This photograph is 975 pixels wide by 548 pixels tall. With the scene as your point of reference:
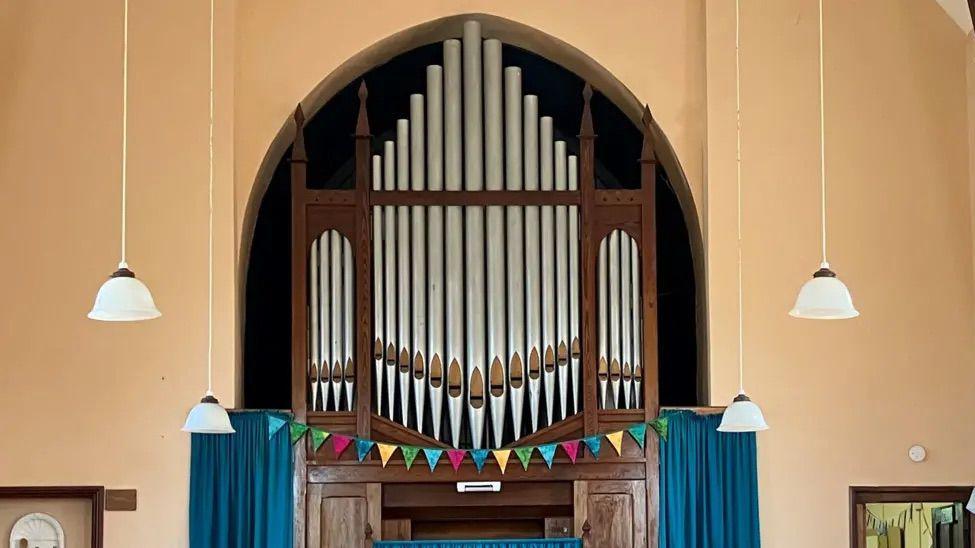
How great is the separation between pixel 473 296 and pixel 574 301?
701mm

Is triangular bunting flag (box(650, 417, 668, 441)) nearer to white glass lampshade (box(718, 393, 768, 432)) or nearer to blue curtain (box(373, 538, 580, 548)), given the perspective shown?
blue curtain (box(373, 538, 580, 548))

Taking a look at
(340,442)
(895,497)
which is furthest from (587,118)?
(895,497)

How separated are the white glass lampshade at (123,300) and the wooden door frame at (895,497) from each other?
5392mm

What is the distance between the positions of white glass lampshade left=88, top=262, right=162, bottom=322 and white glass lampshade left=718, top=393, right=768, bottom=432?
3692mm

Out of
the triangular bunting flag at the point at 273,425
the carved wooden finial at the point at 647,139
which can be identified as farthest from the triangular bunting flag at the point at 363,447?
the carved wooden finial at the point at 647,139

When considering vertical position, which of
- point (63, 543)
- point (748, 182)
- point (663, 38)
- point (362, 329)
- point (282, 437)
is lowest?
point (63, 543)

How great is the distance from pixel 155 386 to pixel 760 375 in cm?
417

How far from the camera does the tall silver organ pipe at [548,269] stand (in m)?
11.2

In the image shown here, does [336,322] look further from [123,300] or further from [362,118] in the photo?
[123,300]

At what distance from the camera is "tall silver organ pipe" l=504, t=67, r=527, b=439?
11.2 metres

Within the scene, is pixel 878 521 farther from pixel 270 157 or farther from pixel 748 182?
pixel 270 157

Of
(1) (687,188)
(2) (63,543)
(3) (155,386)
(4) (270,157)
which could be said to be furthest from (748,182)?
(2) (63,543)

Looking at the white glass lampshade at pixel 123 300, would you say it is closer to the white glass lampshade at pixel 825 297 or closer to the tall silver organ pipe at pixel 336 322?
the tall silver organ pipe at pixel 336 322

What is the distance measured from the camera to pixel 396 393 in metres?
11.4
